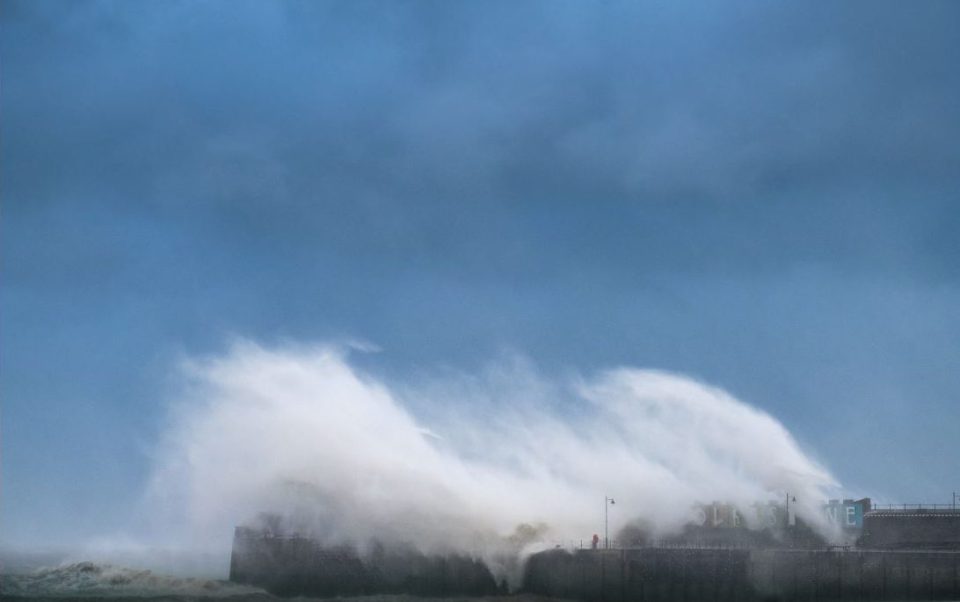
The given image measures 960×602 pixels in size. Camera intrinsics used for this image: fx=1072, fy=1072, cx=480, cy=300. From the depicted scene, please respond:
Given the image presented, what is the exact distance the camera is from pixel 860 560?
77.9 meters

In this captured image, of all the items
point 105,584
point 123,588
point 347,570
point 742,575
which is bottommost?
point 123,588

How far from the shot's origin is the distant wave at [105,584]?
7356 cm

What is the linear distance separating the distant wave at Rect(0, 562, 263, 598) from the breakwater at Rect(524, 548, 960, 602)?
71.7 feet

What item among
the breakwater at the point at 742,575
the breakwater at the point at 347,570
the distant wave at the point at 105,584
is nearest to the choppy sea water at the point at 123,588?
the distant wave at the point at 105,584

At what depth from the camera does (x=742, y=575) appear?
7444 cm

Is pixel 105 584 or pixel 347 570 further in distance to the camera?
pixel 105 584

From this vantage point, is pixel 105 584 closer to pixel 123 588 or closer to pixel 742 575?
pixel 123 588

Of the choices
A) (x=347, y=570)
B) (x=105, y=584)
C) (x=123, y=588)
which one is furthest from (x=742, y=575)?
(x=105, y=584)

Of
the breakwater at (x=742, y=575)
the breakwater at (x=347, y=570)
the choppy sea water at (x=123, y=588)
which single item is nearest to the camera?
the choppy sea water at (x=123, y=588)

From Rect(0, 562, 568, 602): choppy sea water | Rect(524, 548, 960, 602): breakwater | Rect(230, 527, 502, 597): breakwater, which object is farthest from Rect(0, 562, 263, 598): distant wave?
Rect(524, 548, 960, 602): breakwater

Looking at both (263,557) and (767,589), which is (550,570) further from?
(263,557)

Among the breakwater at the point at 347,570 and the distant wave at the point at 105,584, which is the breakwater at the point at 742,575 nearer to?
the breakwater at the point at 347,570

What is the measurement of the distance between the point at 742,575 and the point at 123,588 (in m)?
44.1

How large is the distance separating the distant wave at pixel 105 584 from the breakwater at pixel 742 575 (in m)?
21.8
